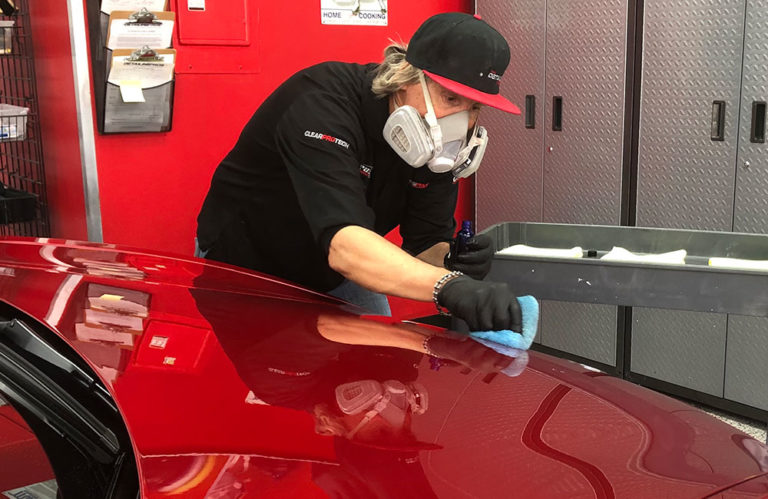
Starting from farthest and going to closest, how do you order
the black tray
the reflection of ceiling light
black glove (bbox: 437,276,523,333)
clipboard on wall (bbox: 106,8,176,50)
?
clipboard on wall (bbox: 106,8,176,50), the black tray, black glove (bbox: 437,276,523,333), the reflection of ceiling light

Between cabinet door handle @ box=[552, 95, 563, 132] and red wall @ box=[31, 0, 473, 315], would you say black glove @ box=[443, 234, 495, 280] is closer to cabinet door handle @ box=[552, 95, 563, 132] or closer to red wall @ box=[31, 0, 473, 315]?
red wall @ box=[31, 0, 473, 315]

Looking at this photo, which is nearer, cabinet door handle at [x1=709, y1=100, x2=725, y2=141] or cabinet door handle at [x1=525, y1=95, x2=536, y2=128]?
cabinet door handle at [x1=709, y1=100, x2=725, y2=141]

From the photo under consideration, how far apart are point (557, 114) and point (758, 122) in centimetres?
103

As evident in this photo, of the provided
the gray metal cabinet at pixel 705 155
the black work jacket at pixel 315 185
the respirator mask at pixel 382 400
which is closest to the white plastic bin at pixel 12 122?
the black work jacket at pixel 315 185

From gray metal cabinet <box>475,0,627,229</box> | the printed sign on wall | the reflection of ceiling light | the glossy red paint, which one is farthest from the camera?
the printed sign on wall

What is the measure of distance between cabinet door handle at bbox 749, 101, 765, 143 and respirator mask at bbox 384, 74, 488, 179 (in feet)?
5.75

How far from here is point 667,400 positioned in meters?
1.28

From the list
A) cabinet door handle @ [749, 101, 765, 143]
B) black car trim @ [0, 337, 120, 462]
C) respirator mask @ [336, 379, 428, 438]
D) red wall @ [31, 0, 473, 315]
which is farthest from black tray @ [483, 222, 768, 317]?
black car trim @ [0, 337, 120, 462]

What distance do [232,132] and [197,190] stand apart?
32cm

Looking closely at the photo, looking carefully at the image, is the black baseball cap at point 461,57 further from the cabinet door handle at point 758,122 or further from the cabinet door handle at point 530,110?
the cabinet door handle at point 530,110

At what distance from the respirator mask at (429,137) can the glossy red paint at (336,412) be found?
650mm

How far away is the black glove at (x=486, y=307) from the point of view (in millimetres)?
1604

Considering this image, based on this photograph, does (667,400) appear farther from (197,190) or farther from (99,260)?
(197,190)

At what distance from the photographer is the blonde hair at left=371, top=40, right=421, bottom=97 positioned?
A: 6.81 feet
